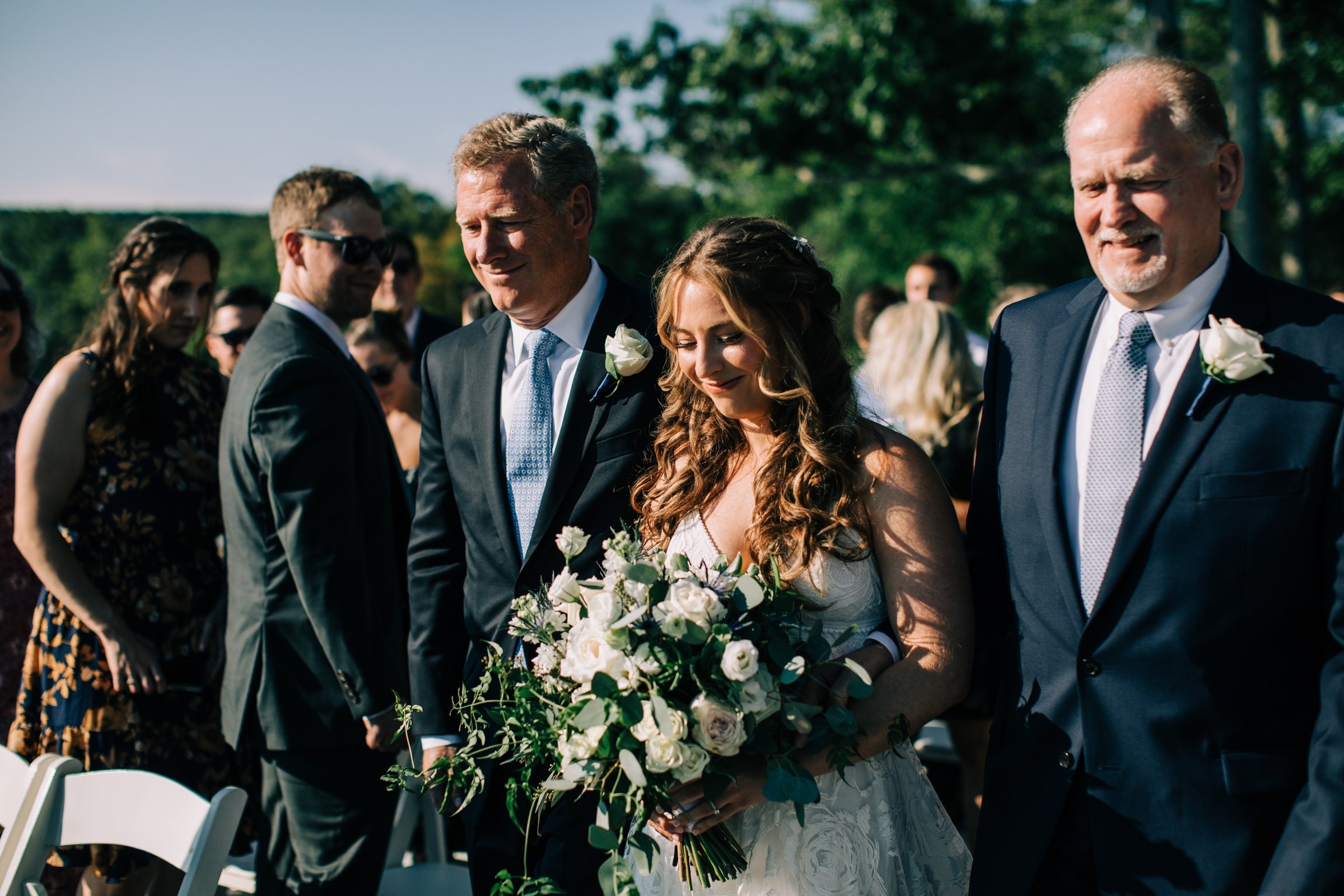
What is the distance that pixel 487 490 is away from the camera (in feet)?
10.2

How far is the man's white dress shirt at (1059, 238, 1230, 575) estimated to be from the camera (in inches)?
89.4

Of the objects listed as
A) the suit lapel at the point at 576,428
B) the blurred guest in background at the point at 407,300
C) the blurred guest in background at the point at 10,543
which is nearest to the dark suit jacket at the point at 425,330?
the blurred guest in background at the point at 407,300

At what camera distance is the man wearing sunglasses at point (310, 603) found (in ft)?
11.6

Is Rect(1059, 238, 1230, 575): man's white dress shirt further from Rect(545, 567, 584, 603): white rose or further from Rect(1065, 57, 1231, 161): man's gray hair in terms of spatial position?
Rect(545, 567, 584, 603): white rose

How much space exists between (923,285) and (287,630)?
534cm

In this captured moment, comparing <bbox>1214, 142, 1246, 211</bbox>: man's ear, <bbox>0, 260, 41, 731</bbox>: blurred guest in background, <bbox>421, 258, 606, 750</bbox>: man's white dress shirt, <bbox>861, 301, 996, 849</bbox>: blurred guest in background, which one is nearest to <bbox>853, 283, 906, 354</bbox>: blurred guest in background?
<bbox>861, 301, 996, 849</bbox>: blurred guest in background

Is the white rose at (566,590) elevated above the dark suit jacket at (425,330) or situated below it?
below

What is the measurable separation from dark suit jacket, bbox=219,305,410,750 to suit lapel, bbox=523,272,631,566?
93 centimetres

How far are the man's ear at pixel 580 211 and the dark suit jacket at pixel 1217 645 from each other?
1.58m

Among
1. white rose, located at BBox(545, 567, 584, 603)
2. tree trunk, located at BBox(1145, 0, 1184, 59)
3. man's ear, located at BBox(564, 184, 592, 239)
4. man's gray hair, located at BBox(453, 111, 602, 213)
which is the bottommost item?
white rose, located at BBox(545, 567, 584, 603)

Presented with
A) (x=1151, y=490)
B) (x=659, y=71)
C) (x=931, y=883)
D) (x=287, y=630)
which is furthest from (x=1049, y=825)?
(x=659, y=71)

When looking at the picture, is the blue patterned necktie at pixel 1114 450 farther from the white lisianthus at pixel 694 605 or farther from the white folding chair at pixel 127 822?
the white folding chair at pixel 127 822

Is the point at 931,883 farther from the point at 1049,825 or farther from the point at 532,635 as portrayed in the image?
the point at 532,635

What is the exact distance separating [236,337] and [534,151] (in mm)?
3712
